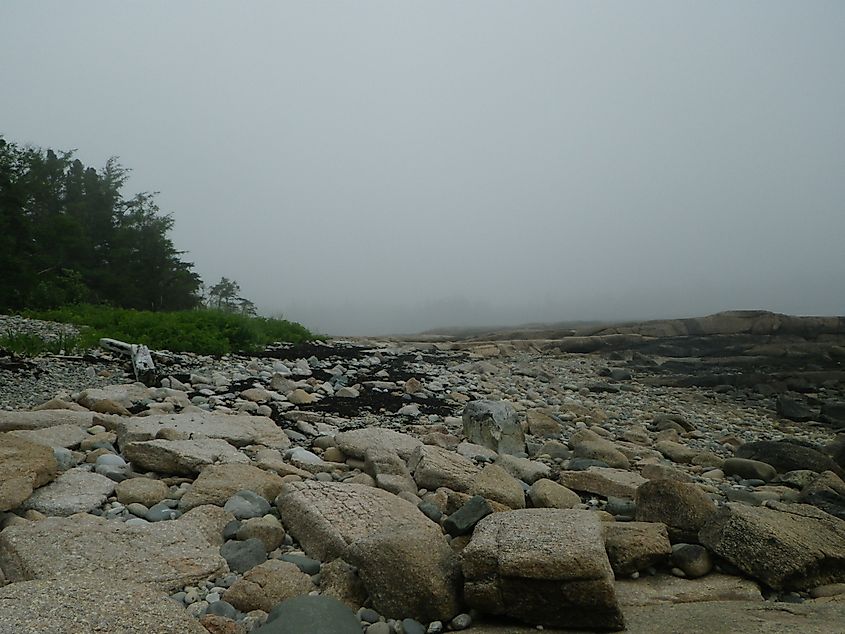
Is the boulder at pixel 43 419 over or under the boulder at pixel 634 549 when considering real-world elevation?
over

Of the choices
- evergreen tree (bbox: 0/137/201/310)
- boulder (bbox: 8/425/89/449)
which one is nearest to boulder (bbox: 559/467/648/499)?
boulder (bbox: 8/425/89/449)

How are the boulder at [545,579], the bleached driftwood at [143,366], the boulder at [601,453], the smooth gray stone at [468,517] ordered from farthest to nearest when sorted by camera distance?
the bleached driftwood at [143,366] → the boulder at [601,453] → the smooth gray stone at [468,517] → the boulder at [545,579]

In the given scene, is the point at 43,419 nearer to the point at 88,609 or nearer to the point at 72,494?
the point at 72,494

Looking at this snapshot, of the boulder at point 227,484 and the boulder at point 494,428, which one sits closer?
the boulder at point 227,484

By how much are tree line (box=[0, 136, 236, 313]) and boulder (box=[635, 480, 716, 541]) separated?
15.4 meters

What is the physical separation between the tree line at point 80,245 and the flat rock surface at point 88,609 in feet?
50.5

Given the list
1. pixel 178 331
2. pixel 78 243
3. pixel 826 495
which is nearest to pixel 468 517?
pixel 826 495

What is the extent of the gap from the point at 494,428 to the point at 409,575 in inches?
138

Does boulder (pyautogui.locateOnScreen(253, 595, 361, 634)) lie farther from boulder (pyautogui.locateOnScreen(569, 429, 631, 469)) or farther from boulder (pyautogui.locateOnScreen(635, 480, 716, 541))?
boulder (pyautogui.locateOnScreen(569, 429, 631, 469))

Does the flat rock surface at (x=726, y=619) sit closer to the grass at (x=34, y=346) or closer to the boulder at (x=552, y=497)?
the boulder at (x=552, y=497)

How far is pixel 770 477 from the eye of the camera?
5.44 m

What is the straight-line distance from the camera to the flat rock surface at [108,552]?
216 cm

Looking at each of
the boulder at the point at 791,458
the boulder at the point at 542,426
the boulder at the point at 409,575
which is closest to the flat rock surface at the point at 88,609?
the boulder at the point at 409,575

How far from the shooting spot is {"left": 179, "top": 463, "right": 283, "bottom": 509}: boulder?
10.0 ft
